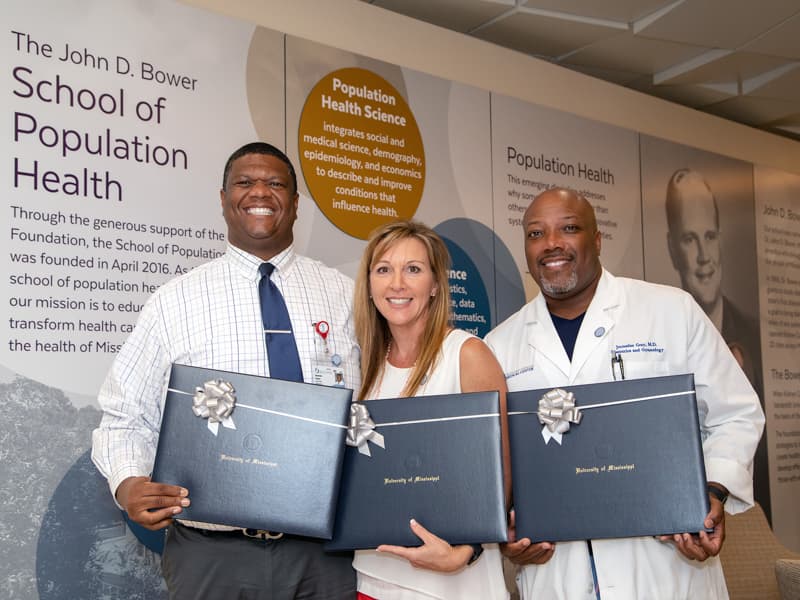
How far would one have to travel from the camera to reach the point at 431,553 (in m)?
2.03

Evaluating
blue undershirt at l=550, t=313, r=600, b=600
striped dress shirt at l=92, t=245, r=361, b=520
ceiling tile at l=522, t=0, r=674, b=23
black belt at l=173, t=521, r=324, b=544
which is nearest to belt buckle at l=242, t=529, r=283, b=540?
black belt at l=173, t=521, r=324, b=544

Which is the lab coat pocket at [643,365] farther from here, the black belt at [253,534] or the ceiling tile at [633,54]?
the ceiling tile at [633,54]

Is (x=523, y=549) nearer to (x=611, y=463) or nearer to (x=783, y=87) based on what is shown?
(x=611, y=463)

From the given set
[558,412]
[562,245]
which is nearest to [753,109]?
[562,245]

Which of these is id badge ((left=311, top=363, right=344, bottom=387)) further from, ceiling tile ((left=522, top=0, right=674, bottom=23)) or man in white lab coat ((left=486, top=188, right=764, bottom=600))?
ceiling tile ((left=522, top=0, right=674, bottom=23))

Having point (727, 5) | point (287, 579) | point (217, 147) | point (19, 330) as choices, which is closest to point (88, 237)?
point (19, 330)

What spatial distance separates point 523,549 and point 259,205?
4.75 feet

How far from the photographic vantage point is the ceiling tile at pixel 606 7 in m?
4.81

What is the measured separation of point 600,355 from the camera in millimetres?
2512

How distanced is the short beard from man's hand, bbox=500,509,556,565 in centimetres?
80

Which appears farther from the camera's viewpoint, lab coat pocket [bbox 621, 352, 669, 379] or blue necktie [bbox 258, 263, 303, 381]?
blue necktie [bbox 258, 263, 303, 381]

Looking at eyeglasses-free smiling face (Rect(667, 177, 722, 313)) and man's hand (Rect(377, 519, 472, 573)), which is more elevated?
eyeglasses-free smiling face (Rect(667, 177, 722, 313))

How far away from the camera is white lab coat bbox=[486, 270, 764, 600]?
7.58ft

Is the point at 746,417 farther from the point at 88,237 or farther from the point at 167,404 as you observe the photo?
the point at 88,237
